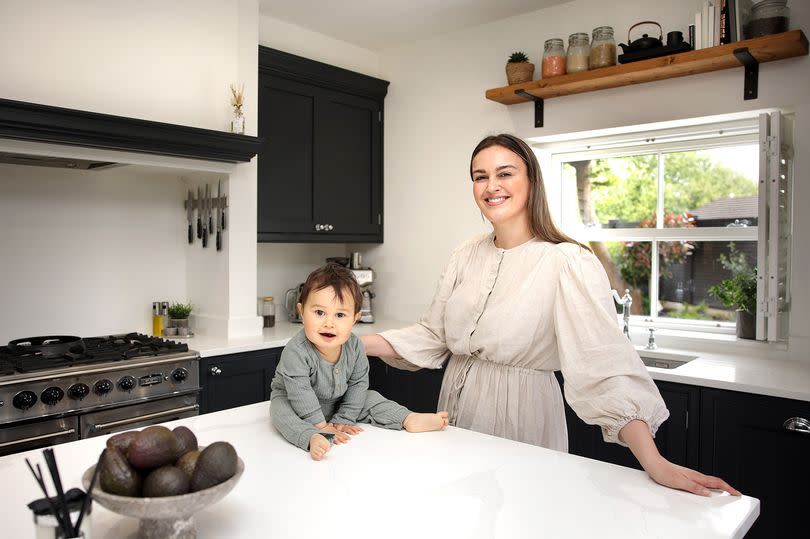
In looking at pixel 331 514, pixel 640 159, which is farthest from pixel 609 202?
pixel 331 514

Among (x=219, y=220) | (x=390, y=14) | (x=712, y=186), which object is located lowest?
(x=219, y=220)

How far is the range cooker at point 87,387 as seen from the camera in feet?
7.79

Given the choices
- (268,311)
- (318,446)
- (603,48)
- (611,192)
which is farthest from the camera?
Result: (268,311)

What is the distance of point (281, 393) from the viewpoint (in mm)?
1528

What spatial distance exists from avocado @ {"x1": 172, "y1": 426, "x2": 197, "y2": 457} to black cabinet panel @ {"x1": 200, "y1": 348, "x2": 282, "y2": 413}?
80.9 inches

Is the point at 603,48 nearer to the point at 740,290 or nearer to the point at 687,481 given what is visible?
the point at 740,290

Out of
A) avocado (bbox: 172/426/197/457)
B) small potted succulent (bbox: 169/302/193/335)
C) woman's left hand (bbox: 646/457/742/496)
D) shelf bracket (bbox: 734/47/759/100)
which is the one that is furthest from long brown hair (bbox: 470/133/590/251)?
small potted succulent (bbox: 169/302/193/335)

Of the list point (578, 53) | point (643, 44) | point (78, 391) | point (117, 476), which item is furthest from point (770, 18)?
point (78, 391)

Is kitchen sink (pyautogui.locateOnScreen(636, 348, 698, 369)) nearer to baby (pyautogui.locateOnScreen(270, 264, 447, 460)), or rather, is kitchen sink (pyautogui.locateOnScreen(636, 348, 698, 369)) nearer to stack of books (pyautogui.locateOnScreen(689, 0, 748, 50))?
stack of books (pyautogui.locateOnScreen(689, 0, 748, 50))

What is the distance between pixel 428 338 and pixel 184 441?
104 centimetres

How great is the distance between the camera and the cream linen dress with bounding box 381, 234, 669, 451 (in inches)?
57.5

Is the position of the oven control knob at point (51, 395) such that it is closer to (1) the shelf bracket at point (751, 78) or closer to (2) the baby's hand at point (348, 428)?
(2) the baby's hand at point (348, 428)

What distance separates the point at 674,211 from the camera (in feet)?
11.2

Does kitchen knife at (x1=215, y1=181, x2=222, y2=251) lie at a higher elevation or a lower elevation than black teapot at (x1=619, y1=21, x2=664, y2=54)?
lower
